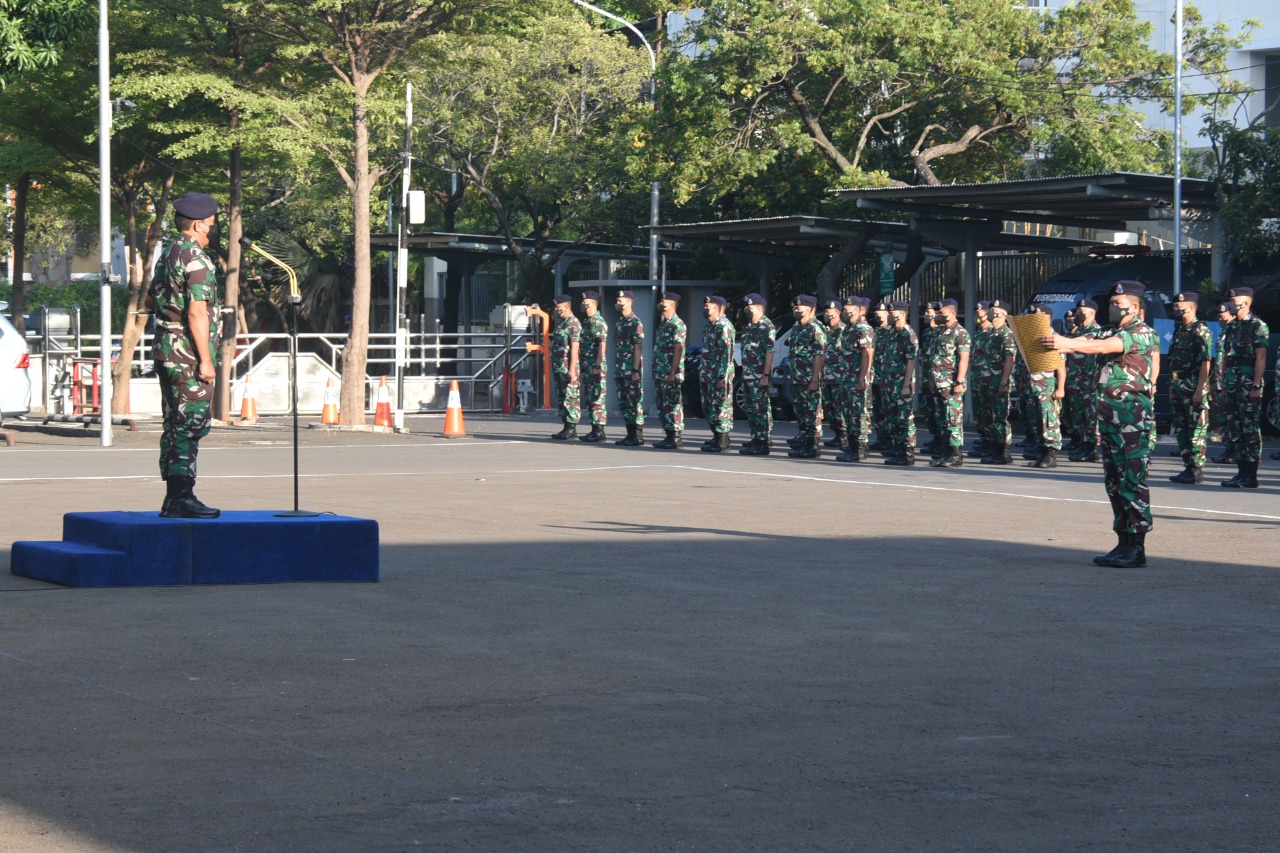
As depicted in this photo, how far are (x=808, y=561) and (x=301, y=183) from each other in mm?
35347

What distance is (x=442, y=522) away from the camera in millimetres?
13469

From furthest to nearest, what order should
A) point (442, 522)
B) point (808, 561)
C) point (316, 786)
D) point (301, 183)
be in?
point (301, 183) < point (442, 522) < point (808, 561) < point (316, 786)

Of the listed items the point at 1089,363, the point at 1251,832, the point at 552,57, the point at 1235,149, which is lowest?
the point at 1251,832

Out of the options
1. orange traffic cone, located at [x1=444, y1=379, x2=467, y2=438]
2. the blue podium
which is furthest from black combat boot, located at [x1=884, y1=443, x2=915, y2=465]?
the blue podium

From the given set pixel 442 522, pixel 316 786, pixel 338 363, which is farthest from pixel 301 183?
pixel 316 786

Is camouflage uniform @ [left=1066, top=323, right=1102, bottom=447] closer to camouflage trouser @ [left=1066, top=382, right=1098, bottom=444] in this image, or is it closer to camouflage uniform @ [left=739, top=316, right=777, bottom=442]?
camouflage trouser @ [left=1066, top=382, right=1098, bottom=444]

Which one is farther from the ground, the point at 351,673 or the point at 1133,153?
the point at 1133,153

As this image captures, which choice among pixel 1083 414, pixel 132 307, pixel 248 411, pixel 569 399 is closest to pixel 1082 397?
pixel 1083 414

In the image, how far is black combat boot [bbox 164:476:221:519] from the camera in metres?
10.4

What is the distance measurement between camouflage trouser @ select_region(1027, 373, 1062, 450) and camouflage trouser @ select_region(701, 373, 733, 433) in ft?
13.0

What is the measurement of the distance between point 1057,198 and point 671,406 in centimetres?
682

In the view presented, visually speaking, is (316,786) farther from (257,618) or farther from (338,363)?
(338,363)

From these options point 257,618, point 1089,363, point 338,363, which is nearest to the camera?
point 257,618

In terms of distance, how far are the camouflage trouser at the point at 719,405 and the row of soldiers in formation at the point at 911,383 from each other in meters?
0.02
